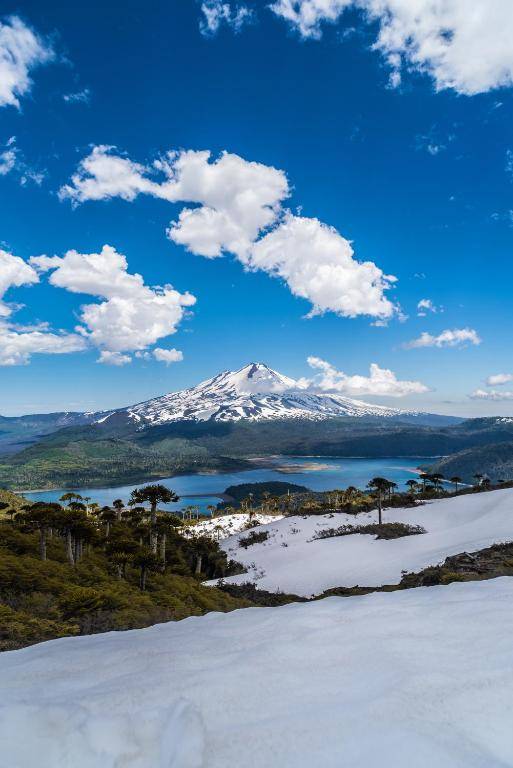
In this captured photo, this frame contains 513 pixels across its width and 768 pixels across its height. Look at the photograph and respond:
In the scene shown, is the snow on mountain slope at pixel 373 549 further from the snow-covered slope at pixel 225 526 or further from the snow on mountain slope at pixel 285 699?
the snow-covered slope at pixel 225 526

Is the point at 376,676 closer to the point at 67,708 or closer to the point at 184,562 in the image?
the point at 67,708

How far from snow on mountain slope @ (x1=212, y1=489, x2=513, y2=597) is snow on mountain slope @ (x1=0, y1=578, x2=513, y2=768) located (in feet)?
57.4

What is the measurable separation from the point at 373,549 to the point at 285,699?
84.1 feet

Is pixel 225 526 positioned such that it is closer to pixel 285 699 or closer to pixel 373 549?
pixel 373 549

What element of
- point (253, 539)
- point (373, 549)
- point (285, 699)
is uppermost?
point (285, 699)

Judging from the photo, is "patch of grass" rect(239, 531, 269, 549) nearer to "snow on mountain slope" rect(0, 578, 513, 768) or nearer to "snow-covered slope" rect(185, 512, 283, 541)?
"snow-covered slope" rect(185, 512, 283, 541)

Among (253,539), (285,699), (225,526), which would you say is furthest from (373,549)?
(225,526)

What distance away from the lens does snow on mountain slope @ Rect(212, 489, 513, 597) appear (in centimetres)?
2214

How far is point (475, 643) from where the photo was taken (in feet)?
15.2

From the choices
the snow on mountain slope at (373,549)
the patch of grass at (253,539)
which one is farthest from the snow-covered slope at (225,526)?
the snow on mountain slope at (373,549)

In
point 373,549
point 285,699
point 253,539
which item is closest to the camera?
point 285,699

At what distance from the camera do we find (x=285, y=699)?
3648 millimetres

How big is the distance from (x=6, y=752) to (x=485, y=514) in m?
33.5

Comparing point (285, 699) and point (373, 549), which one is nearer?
point (285, 699)
